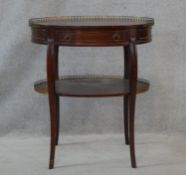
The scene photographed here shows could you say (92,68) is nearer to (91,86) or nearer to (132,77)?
(91,86)

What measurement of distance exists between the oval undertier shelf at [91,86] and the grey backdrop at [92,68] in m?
0.16

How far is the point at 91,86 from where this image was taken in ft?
8.66

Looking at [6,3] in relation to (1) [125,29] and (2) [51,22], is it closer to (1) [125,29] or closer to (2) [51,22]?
(2) [51,22]

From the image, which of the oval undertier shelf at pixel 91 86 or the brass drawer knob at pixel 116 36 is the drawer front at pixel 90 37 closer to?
the brass drawer knob at pixel 116 36

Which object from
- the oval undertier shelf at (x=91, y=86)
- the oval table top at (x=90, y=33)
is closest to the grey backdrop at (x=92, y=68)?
the oval undertier shelf at (x=91, y=86)

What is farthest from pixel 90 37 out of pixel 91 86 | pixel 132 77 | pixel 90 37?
pixel 91 86

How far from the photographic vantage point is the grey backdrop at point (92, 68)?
2.90 meters

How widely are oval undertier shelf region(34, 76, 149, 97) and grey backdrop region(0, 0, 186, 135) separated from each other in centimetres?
16

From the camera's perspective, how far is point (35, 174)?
7.98 ft

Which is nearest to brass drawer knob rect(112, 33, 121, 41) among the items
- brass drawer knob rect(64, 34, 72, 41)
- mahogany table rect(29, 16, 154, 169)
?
mahogany table rect(29, 16, 154, 169)

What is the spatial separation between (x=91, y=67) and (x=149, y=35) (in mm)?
590

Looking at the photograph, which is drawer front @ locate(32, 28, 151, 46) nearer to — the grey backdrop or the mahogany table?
the mahogany table

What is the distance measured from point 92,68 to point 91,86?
14.0 inches

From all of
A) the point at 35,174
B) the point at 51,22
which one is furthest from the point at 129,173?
the point at 51,22
